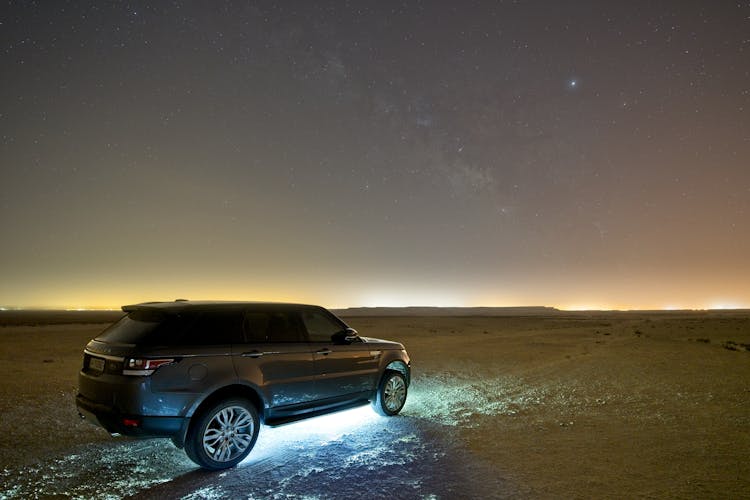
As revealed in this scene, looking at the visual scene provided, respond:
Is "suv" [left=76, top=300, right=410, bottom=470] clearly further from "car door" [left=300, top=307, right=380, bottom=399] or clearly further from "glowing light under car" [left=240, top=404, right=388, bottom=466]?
"glowing light under car" [left=240, top=404, right=388, bottom=466]

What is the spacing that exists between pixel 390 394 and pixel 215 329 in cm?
325

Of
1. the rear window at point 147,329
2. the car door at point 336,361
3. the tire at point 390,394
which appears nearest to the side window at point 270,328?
the car door at point 336,361

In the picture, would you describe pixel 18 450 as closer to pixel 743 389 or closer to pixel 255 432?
pixel 255 432

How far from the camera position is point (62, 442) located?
6.20 metres

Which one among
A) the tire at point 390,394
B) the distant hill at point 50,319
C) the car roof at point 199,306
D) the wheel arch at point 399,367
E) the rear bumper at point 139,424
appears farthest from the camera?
the distant hill at point 50,319

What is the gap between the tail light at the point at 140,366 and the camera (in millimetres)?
4785

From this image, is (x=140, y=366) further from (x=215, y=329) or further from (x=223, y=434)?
(x=223, y=434)

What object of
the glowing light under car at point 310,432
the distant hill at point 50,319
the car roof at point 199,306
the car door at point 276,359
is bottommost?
the distant hill at point 50,319

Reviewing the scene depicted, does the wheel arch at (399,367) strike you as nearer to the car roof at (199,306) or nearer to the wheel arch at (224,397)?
the car roof at (199,306)

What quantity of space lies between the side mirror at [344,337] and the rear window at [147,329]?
212 centimetres

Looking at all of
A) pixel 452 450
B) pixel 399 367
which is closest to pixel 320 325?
pixel 399 367

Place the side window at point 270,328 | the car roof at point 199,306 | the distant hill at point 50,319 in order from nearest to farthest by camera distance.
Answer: the car roof at point 199,306 < the side window at point 270,328 < the distant hill at point 50,319

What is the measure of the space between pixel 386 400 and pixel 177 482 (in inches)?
135

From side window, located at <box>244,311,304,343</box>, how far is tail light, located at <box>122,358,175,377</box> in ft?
3.73
